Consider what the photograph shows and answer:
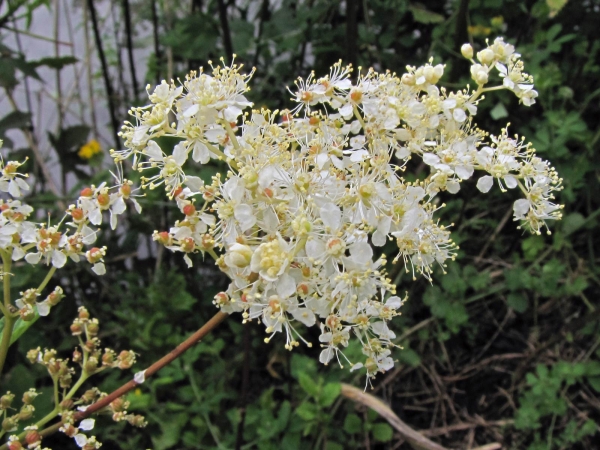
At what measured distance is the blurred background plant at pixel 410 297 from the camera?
119 cm

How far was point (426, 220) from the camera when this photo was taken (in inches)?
23.7

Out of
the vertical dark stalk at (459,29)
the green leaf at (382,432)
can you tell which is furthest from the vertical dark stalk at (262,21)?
the green leaf at (382,432)

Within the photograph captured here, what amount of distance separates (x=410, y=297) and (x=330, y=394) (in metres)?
0.40

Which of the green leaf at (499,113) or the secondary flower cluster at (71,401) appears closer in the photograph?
the secondary flower cluster at (71,401)

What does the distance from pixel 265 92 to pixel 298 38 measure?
21cm

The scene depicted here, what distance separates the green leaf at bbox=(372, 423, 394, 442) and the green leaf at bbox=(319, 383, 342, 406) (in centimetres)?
14

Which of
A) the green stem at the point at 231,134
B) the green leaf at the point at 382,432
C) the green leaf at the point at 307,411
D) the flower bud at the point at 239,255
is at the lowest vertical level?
the green leaf at the point at 382,432

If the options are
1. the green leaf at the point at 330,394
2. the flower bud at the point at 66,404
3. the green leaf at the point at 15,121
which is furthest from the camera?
the green leaf at the point at 15,121

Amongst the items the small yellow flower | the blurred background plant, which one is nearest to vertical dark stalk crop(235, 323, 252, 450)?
the blurred background plant

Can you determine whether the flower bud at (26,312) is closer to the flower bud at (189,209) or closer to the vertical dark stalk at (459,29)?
the flower bud at (189,209)

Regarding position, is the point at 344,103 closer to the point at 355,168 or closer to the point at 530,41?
the point at 355,168

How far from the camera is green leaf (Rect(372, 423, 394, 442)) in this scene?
3.76 feet

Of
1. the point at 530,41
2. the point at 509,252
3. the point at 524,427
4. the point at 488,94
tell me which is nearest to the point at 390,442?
the point at 524,427

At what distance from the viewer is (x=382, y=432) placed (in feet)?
3.79
